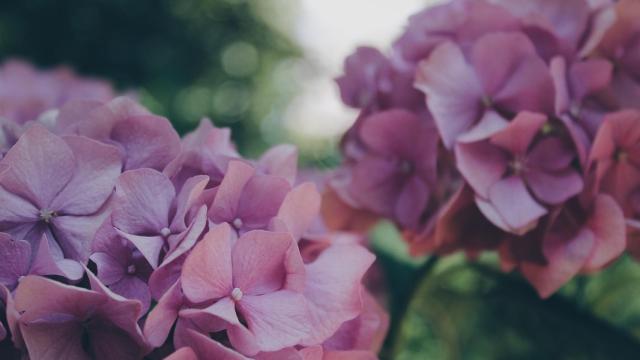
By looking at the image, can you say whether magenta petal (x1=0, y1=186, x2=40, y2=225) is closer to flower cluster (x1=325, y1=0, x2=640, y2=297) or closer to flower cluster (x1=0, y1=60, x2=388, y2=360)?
flower cluster (x1=0, y1=60, x2=388, y2=360)

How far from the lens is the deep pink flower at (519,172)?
0.60 m

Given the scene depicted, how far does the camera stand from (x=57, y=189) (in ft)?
1.63

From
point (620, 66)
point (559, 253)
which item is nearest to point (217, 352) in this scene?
point (559, 253)

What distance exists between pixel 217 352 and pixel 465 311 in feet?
1.31

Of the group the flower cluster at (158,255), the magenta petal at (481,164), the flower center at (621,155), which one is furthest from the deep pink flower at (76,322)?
the flower center at (621,155)

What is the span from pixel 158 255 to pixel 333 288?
4.2 inches

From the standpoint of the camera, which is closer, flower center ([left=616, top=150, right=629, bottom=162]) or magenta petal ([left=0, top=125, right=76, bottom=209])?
magenta petal ([left=0, top=125, right=76, bottom=209])

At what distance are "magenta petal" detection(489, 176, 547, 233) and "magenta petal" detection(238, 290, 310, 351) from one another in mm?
198

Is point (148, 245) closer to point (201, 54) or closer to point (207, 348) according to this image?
point (207, 348)

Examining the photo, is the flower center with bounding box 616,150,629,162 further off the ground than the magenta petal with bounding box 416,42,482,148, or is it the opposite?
the magenta petal with bounding box 416,42,482,148

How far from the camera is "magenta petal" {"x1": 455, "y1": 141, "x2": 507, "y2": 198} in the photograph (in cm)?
61

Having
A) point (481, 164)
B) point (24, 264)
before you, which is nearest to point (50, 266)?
point (24, 264)

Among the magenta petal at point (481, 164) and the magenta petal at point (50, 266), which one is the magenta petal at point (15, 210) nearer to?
the magenta petal at point (50, 266)

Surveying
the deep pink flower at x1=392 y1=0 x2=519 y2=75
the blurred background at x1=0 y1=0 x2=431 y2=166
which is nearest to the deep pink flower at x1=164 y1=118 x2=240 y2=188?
the deep pink flower at x1=392 y1=0 x2=519 y2=75
